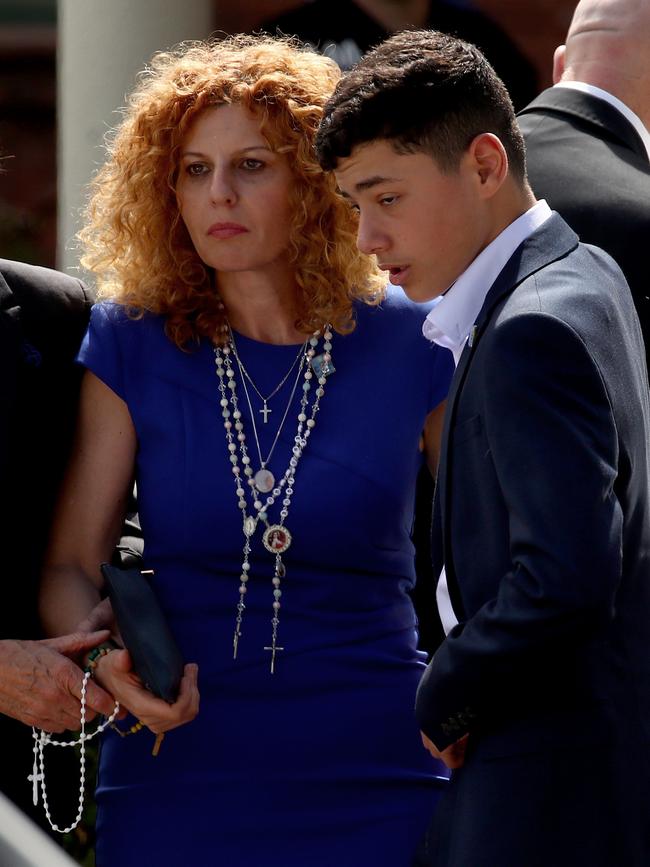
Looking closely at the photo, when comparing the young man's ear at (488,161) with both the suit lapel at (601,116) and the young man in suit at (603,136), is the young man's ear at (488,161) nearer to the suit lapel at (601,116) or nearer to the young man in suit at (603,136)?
the young man in suit at (603,136)

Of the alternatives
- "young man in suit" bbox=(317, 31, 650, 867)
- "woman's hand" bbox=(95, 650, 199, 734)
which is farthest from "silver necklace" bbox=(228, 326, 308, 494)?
"young man in suit" bbox=(317, 31, 650, 867)

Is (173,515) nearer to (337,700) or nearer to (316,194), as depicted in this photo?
(337,700)

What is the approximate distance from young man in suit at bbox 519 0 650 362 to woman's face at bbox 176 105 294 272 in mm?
811

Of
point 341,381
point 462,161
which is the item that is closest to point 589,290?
point 462,161

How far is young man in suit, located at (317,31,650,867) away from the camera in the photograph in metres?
1.84

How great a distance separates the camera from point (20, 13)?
8484mm

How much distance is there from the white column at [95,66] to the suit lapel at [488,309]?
277 centimetres

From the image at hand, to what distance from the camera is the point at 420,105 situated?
208cm

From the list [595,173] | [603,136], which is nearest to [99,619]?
[595,173]

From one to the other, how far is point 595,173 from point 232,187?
39.6 inches

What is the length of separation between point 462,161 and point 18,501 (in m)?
1.19

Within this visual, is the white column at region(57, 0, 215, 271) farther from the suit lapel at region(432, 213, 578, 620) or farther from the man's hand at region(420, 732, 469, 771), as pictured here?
the man's hand at region(420, 732, 469, 771)

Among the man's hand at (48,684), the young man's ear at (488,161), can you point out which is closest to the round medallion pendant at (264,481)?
the man's hand at (48,684)

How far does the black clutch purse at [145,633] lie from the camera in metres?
2.46
